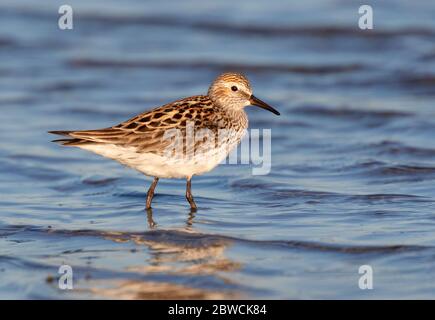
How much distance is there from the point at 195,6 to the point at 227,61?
3944 millimetres

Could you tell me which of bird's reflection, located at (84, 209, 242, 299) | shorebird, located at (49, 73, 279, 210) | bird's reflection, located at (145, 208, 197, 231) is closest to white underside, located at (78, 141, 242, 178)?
shorebird, located at (49, 73, 279, 210)

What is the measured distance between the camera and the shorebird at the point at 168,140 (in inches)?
366

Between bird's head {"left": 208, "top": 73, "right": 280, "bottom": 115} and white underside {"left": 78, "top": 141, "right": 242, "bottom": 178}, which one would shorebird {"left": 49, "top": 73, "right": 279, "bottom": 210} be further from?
bird's head {"left": 208, "top": 73, "right": 280, "bottom": 115}

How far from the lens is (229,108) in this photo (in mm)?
10375

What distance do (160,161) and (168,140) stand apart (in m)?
0.23

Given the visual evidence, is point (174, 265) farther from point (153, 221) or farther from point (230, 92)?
point (230, 92)

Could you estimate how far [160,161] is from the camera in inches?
374

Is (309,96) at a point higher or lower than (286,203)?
higher

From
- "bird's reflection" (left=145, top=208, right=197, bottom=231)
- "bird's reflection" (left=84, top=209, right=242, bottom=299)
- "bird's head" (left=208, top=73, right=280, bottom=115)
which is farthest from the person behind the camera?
"bird's head" (left=208, top=73, right=280, bottom=115)

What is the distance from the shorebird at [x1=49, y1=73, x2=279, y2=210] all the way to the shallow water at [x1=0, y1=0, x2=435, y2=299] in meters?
0.54

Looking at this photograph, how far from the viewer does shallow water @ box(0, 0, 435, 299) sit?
7844mm

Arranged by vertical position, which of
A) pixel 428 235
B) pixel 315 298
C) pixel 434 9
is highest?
pixel 434 9

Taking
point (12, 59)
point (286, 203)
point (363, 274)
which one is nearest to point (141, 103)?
point (12, 59)

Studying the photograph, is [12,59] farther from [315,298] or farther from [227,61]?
→ [315,298]
